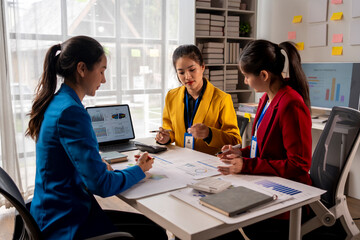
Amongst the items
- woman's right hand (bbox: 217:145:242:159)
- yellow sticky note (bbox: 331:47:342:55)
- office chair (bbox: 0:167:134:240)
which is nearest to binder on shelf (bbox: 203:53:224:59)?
yellow sticky note (bbox: 331:47:342:55)

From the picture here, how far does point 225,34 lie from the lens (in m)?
4.20

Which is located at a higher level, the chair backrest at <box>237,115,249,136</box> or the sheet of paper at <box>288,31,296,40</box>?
the sheet of paper at <box>288,31,296,40</box>

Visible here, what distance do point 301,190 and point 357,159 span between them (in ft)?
8.29

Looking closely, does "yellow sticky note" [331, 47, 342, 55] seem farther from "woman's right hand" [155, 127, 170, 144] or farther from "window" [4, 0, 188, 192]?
"woman's right hand" [155, 127, 170, 144]

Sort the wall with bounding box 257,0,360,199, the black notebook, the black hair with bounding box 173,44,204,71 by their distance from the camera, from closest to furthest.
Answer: the black notebook < the black hair with bounding box 173,44,204,71 < the wall with bounding box 257,0,360,199

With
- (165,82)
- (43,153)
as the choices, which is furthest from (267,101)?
(165,82)

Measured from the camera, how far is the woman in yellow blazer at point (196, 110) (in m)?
2.30

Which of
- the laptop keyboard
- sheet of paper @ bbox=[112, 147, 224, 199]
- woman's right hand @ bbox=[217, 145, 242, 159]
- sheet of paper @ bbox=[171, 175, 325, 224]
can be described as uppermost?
woman's right hand @ bbox=[217, 145, 242, 159]

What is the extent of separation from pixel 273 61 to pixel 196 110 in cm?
79

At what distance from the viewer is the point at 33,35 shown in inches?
129

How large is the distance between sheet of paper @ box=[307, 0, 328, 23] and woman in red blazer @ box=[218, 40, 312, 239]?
2380 millimetres

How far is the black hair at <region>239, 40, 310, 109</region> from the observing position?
168 centimetres

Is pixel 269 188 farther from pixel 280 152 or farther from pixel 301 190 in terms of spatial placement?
pixel 280 152

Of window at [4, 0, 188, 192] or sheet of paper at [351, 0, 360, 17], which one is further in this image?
sheet of paper at [351, 0, 360, 17]
